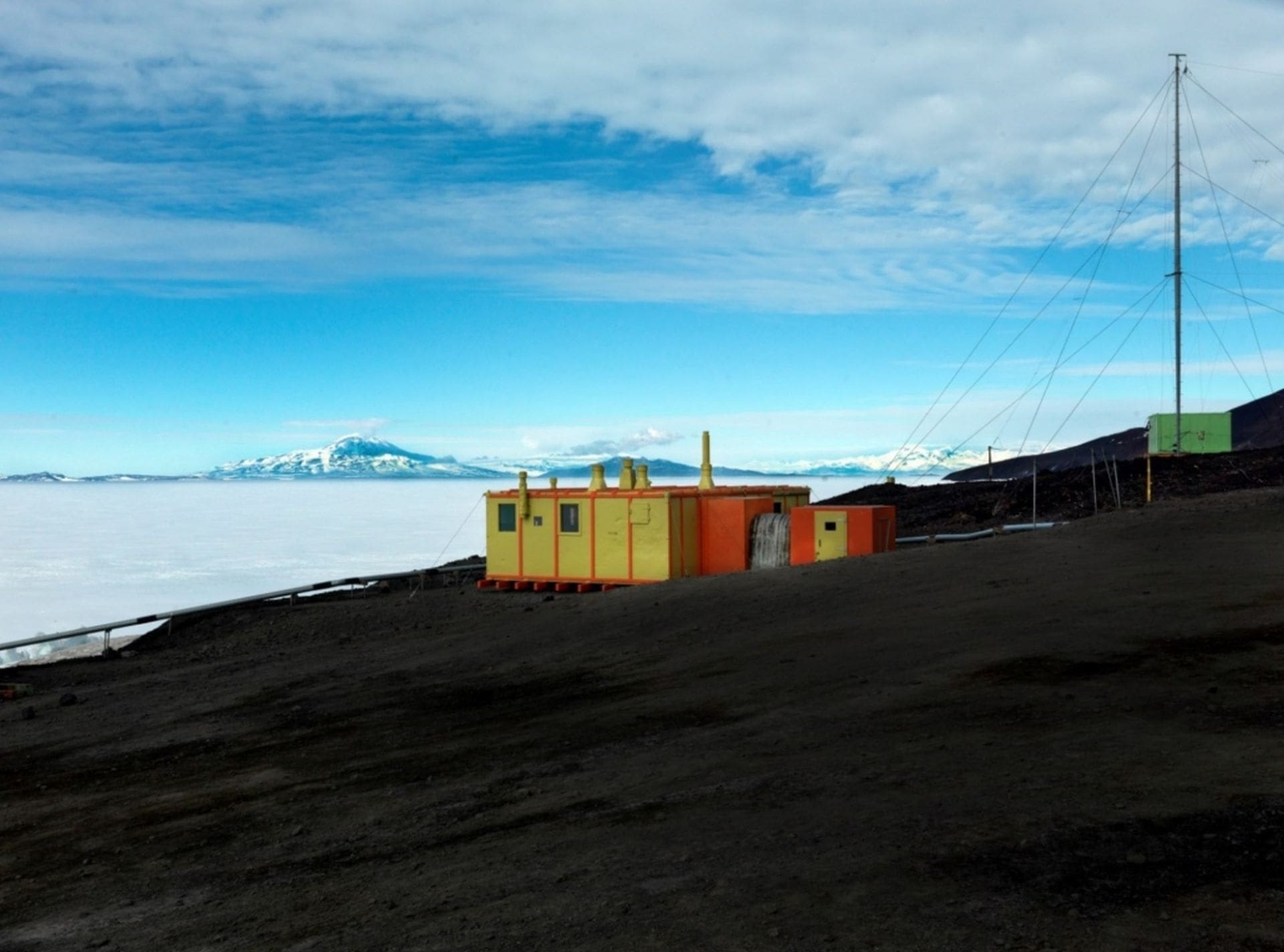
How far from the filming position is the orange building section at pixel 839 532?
23.6 metres

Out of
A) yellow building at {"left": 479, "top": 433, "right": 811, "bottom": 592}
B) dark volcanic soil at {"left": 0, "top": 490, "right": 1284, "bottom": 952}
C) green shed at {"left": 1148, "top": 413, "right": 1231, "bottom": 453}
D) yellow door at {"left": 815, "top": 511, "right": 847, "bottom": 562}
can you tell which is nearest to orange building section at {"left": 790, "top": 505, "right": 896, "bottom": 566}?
yellow door at {"left": 815, "top": 511, "right": 847, "bottom": 562}

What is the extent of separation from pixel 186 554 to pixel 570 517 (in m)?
55.0

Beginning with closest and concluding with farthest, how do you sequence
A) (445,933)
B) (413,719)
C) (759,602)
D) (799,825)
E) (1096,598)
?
(445,933) → (799,825) → (413,719) → (1096,598) → (759,602)

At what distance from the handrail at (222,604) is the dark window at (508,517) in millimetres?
7330

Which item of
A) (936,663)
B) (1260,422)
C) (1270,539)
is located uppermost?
(1260,422)

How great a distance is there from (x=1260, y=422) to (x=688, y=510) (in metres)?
131

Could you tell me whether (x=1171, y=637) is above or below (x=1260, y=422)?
below

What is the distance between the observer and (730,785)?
8750 millimetres

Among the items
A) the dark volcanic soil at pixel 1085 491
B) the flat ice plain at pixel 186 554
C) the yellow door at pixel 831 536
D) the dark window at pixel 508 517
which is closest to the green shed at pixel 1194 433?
the dark volcanic soil at pixel 1085 491

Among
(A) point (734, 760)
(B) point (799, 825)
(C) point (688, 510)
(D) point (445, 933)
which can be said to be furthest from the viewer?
(C) point (688, 510)

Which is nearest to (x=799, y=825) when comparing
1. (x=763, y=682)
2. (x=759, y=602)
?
(x=763, y=682)

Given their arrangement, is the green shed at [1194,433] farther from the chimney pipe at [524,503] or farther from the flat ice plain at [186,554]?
the chimney pipe at [524,503]

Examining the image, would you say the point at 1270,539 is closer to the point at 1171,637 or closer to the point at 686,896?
the point at 1171,637

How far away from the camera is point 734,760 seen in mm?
9500
